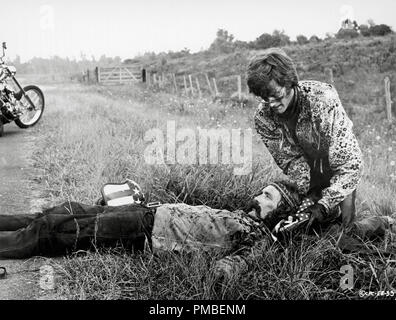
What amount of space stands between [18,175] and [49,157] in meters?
0.32

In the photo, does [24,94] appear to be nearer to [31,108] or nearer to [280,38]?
[31,108]

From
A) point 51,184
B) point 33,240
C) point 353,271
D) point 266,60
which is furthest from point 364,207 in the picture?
point 51,184

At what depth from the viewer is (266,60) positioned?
7.60 ft

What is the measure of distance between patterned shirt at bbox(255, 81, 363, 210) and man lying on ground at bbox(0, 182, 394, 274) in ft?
0.45

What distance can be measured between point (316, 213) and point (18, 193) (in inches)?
89.7

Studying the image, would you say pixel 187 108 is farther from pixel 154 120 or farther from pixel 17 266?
pixel 17 266

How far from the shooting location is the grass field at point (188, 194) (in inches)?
83.8

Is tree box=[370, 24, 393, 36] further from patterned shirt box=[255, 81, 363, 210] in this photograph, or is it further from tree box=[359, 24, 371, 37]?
patterned shirt box=[255, 81, 363, 210]

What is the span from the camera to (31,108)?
21.4ft

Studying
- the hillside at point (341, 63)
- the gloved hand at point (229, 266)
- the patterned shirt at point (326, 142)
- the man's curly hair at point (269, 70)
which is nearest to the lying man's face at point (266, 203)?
the patterned shirt at point (326, 142)

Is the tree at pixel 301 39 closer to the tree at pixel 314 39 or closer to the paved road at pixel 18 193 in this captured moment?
the tree at pixel 314 39

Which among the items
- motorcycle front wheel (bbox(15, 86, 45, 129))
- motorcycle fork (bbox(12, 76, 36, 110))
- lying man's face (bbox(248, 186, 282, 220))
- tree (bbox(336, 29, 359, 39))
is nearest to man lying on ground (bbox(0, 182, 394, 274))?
lying man's face (bbox(248, 186, 282, 220))

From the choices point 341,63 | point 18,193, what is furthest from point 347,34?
point 18,193
